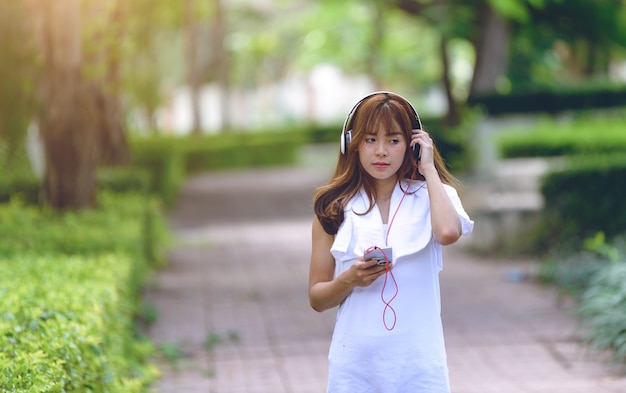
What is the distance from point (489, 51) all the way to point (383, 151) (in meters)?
21.4

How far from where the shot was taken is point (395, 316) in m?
3.72

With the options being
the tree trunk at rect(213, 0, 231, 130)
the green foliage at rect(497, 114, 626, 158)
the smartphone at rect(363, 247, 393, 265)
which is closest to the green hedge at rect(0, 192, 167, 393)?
the smartphone at rect(363, 247, 393, 265)

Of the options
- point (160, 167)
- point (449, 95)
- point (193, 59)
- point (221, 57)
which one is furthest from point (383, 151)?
point (221, 57)

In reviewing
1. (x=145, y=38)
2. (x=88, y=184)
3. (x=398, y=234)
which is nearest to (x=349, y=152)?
(x=398, y=234)

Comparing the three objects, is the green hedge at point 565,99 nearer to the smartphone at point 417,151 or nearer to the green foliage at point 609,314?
the green foliage at point 609,314

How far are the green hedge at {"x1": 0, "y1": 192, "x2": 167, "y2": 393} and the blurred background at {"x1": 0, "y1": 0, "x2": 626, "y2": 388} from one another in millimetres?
65

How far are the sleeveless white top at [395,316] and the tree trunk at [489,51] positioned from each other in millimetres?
20876

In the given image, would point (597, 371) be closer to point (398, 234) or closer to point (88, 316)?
point (88, 316)

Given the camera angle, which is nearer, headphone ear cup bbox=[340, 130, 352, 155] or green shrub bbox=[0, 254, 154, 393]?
headphone ear cup bbox=[340, 130, 352, 155]

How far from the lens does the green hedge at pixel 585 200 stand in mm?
11211

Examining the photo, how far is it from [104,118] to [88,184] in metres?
8.07

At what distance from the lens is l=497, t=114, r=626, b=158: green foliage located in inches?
631

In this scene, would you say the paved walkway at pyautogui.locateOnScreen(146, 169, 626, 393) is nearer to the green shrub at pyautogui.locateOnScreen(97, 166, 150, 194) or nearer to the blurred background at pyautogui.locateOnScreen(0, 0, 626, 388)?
the blurred background at pyautogui.locateOnScreen(0, 0, 626, 388)

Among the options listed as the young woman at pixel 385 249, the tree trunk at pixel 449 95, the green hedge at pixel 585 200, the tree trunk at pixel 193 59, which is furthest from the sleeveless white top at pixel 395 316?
the tree trunk at pixel 193 59
